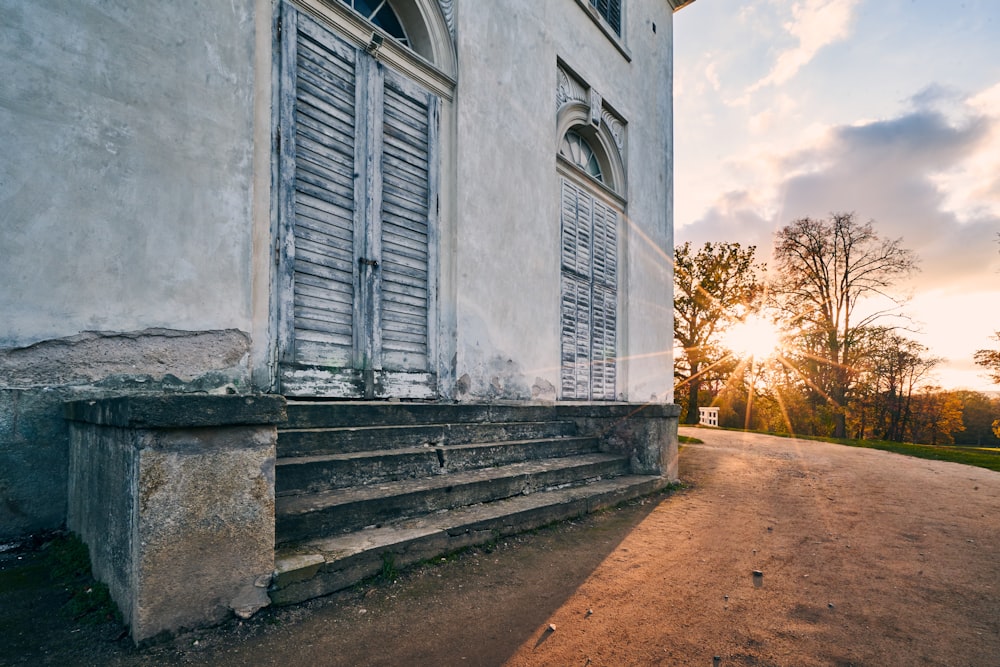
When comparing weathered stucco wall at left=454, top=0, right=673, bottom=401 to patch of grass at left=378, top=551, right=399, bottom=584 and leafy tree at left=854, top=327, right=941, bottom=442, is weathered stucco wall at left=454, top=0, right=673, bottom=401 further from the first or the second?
leafy tree at left=854, top=327, right=941, bottom=442

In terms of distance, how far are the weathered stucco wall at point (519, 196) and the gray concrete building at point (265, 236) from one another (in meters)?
0.04

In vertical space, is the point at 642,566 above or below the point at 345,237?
below

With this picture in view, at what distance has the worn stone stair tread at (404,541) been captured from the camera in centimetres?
242

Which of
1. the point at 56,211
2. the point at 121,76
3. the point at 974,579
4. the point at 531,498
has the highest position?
the point at 121,76

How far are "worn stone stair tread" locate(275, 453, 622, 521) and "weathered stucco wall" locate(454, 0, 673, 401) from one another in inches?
55.8

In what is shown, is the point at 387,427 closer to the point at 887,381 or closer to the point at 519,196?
the point at 519,196

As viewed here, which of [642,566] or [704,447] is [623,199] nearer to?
[704,447]

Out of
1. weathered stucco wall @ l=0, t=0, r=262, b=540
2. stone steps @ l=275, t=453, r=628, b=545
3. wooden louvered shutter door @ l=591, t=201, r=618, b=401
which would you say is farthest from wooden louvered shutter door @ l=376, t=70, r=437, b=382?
wooden louvered shutter door @ l=591, t=201, r=618, b=401

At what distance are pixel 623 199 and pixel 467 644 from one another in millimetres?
8061

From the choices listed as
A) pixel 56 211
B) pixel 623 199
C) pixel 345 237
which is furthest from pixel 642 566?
pixel 623 199

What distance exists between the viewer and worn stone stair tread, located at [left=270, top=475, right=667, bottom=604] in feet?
7.93

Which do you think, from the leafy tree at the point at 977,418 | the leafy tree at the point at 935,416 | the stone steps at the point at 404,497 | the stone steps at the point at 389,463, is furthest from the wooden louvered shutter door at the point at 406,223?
the leafy tree at the point at 977,418

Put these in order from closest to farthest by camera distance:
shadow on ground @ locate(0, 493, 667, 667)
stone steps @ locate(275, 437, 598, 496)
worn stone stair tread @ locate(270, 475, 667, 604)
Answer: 1. shadow on ground @ locate(0, 493, 667, 667)
2. worn stone stair tread @ locate(270, 475, 667, 604)
3. stone steps @ locate(275, 437, 598, 496)

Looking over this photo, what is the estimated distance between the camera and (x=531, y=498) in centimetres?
406
